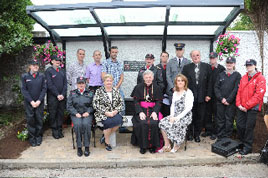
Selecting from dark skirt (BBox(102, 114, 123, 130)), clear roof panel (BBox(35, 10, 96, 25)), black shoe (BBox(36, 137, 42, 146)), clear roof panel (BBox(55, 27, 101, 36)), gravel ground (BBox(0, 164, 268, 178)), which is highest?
clear roof panel (BBox(35, 10, 96, 25))

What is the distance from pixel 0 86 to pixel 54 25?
3613mm

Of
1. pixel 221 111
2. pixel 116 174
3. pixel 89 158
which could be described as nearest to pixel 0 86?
pixel 89 158

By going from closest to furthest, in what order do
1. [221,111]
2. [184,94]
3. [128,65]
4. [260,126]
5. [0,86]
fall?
[184,94] < [221,111] < [260,126] < [128,65] < [0,86]

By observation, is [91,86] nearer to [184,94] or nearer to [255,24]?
[184,94]

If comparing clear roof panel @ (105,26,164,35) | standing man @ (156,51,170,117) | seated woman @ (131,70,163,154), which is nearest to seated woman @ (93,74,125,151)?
seated woman @ (131,70,163,154)

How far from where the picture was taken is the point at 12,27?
6.43 meters

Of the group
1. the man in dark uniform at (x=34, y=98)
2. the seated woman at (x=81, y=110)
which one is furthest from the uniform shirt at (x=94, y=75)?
the man in dark uniform at (x=34, y=98)

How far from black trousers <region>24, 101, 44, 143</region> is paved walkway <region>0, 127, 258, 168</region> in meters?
0.33

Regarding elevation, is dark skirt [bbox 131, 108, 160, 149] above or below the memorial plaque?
below

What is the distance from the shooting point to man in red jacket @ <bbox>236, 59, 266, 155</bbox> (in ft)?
15.5

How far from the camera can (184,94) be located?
519 cm

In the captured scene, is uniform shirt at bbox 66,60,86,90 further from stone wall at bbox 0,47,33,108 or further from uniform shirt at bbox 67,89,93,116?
stone wall at bbox 0,47,33,108

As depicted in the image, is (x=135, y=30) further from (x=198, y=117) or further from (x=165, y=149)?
(x=165, y=149)

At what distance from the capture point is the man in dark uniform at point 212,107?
5.81 metres
